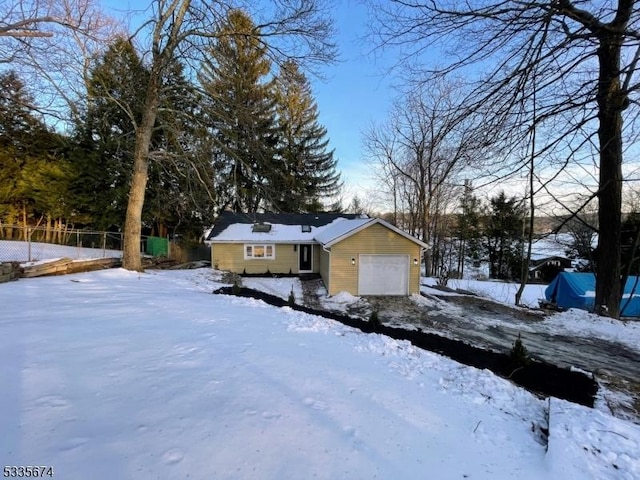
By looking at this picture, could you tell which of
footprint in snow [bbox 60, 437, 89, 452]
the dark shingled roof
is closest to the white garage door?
the dark shingled roof

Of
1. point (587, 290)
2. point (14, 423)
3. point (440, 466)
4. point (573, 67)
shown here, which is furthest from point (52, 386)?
point (587, 290)

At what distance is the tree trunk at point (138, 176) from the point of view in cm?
1133

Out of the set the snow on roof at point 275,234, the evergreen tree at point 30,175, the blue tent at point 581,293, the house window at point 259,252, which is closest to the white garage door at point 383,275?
the snow on roof at point 275,234

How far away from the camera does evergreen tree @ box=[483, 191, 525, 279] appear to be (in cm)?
2745

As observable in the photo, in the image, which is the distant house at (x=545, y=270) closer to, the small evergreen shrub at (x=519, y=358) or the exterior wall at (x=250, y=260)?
the exterior wall at (x=250, y=260)

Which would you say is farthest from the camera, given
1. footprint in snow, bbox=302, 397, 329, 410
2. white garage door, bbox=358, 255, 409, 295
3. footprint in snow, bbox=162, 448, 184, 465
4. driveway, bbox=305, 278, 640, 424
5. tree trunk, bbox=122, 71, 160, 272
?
white garage door, bbox=358, 255, 409, 295

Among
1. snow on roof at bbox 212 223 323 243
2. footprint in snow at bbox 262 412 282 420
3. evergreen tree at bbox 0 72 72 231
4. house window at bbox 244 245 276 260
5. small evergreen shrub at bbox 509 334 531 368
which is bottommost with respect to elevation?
small evergreen shrub at bbox 509 334 531 368

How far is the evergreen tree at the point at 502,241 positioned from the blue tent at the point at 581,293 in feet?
33.2

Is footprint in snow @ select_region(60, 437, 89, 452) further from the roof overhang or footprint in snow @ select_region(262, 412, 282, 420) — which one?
the roof overhang

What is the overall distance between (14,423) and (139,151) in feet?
36.4

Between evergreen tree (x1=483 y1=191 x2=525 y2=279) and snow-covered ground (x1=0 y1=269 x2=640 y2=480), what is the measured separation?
2717cm

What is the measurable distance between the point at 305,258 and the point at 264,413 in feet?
55.1

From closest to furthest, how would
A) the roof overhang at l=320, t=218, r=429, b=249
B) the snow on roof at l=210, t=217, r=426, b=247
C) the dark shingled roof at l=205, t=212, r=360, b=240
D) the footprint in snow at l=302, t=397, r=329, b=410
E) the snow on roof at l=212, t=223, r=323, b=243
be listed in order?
the footprint in snow at l=302, t=397, r=329, b=410 → the roof overhang at l=320, t=218, r=429, b=249 → the snow on roof at l=210, t=217, r=426, b=247 → the snow on roof at l=212, t=223, r=323, b=243 → the dark shingled roof at l=205, t=212, r=360, b=240

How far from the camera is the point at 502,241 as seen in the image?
1125 inches
